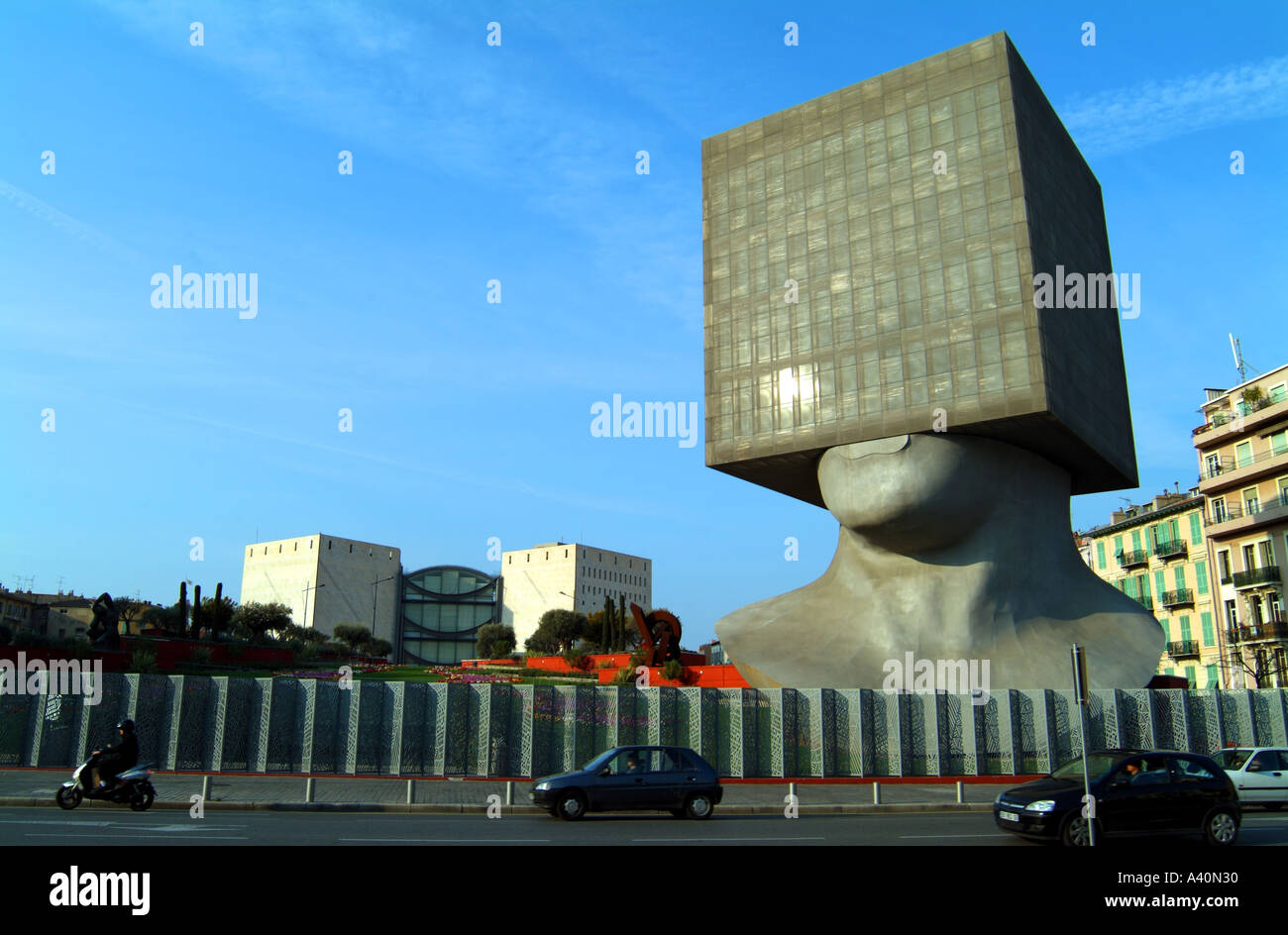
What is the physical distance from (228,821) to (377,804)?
3.55 meters

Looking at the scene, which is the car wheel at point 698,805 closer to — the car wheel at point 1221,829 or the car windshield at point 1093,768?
the car windshield at point 1093,768

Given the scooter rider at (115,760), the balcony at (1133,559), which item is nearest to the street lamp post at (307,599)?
the balcony at (1133,559)

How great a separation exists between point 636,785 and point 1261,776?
14.9 metres

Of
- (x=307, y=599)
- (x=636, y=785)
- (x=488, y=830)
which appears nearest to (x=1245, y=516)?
(x=636, y=785)

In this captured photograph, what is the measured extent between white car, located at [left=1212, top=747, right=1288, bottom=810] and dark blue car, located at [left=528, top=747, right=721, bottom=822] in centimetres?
1238

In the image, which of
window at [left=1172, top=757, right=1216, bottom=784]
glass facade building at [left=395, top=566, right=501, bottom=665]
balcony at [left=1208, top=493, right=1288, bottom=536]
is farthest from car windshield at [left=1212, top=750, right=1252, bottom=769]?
glass facade building at [left=395, top=566, right=501, bottom=665]

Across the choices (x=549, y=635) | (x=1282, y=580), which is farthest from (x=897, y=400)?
(x=549, y=635)

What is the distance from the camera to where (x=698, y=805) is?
713 inches

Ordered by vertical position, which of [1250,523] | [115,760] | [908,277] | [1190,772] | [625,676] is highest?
[908,277]

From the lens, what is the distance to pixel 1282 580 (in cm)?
5238

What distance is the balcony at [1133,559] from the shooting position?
218 feet

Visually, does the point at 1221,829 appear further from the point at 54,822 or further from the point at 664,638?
the point at 664,638
